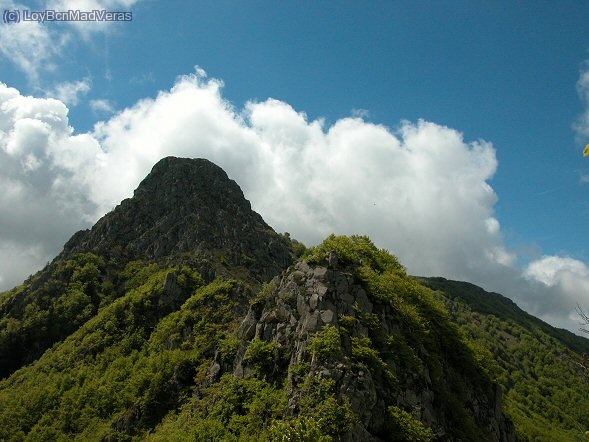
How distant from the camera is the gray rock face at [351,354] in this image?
101ft

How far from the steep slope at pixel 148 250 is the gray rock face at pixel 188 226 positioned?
264mm

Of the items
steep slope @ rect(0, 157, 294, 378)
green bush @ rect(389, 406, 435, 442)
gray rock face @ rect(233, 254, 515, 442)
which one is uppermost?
steep slope @ rect(0, 157, 294, 378)

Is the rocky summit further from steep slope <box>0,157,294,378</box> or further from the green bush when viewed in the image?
steep slope <box>0,157,294,378</box>

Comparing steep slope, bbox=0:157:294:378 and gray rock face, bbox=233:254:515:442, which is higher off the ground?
steep slope, bbox=0:157:294:378

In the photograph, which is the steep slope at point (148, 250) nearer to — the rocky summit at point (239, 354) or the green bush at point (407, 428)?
the rocky summit at point (239, 354)

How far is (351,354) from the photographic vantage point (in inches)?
1318

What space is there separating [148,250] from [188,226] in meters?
11.9

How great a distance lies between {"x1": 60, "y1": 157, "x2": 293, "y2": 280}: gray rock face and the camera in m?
110

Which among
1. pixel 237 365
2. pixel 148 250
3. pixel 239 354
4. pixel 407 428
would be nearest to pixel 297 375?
pixel 237 365

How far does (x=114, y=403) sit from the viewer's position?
57.8 metres

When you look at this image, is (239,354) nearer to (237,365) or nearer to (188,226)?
(237,365)

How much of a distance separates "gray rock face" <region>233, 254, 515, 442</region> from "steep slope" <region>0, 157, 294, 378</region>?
5004cm

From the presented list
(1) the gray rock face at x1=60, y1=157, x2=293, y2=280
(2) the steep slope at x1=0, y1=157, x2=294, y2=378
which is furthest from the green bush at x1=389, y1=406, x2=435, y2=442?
(1) the gray rock face at x1=60, y1=157, x2=293, y2=280

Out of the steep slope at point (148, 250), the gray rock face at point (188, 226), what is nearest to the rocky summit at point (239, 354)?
the steep slope at point (148, 250)
